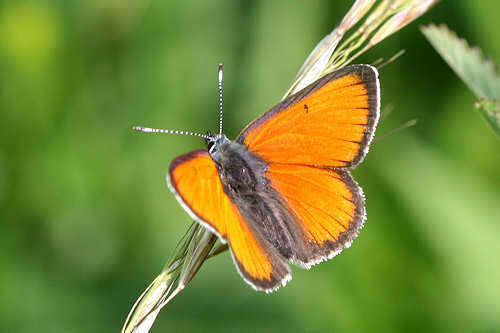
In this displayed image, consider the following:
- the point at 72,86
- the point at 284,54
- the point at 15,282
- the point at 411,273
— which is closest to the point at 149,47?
the point at 72,86

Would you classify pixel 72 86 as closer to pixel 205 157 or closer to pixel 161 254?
pixel 161 254

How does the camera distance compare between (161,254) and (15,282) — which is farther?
(161,254)

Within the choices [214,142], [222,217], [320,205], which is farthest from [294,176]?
[222,217]

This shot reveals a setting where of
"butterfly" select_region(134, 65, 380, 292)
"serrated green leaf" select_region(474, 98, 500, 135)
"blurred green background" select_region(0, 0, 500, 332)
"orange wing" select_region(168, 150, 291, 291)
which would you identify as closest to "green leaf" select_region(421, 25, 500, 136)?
"serrated green leaf" select_region(474, 98, 500, 135)

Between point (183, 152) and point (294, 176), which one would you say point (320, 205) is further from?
point (183, 152)

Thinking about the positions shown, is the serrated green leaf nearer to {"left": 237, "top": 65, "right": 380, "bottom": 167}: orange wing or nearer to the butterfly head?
{"left": 237, "top": 65, "right": 380, "bottom": 167}: orange wing

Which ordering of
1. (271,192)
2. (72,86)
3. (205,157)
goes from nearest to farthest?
(205,157) → (271,192) → (72,86)

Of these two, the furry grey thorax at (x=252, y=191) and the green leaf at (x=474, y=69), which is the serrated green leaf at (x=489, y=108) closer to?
the green leaf at (x=474, y=69)
